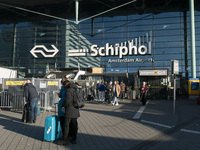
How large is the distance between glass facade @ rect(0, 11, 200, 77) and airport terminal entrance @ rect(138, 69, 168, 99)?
854 centimetres

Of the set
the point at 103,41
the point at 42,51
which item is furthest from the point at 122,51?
the point at 42,51

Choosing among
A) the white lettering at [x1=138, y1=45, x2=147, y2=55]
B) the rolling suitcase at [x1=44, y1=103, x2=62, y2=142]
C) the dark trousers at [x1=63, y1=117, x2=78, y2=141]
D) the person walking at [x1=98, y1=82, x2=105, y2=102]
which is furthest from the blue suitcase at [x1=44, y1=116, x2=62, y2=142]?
the white lettering at [x1=138, y1=45, x2=147, y2=55]

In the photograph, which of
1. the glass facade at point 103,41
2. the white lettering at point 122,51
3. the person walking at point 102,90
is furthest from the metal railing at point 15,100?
the glass facade at point 103,41

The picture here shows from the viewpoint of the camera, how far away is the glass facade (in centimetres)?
2766

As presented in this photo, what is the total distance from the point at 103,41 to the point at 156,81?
43.1 feet

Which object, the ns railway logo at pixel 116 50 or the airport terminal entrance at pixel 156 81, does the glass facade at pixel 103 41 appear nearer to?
the ns railway logo at pixel 116 50

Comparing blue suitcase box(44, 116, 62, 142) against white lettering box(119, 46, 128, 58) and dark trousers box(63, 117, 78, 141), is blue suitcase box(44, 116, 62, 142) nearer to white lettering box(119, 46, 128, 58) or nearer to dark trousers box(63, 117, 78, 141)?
dark trousers box(63, 117, 78, 141)

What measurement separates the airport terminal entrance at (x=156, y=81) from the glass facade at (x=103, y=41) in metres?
8.54

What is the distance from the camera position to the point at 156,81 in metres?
19.3

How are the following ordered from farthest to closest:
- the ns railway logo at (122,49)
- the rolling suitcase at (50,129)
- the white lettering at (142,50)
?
the ns railway logo at (122,49)
the white lettering at (142,50)
the rolling suitcase at (50,129)

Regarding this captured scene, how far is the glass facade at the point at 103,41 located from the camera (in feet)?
90.8

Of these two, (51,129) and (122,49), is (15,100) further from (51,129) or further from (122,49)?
(122,49)

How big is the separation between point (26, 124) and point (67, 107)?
3330 mm

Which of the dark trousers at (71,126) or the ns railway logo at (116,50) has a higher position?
the ns railway logo at (116,50)
